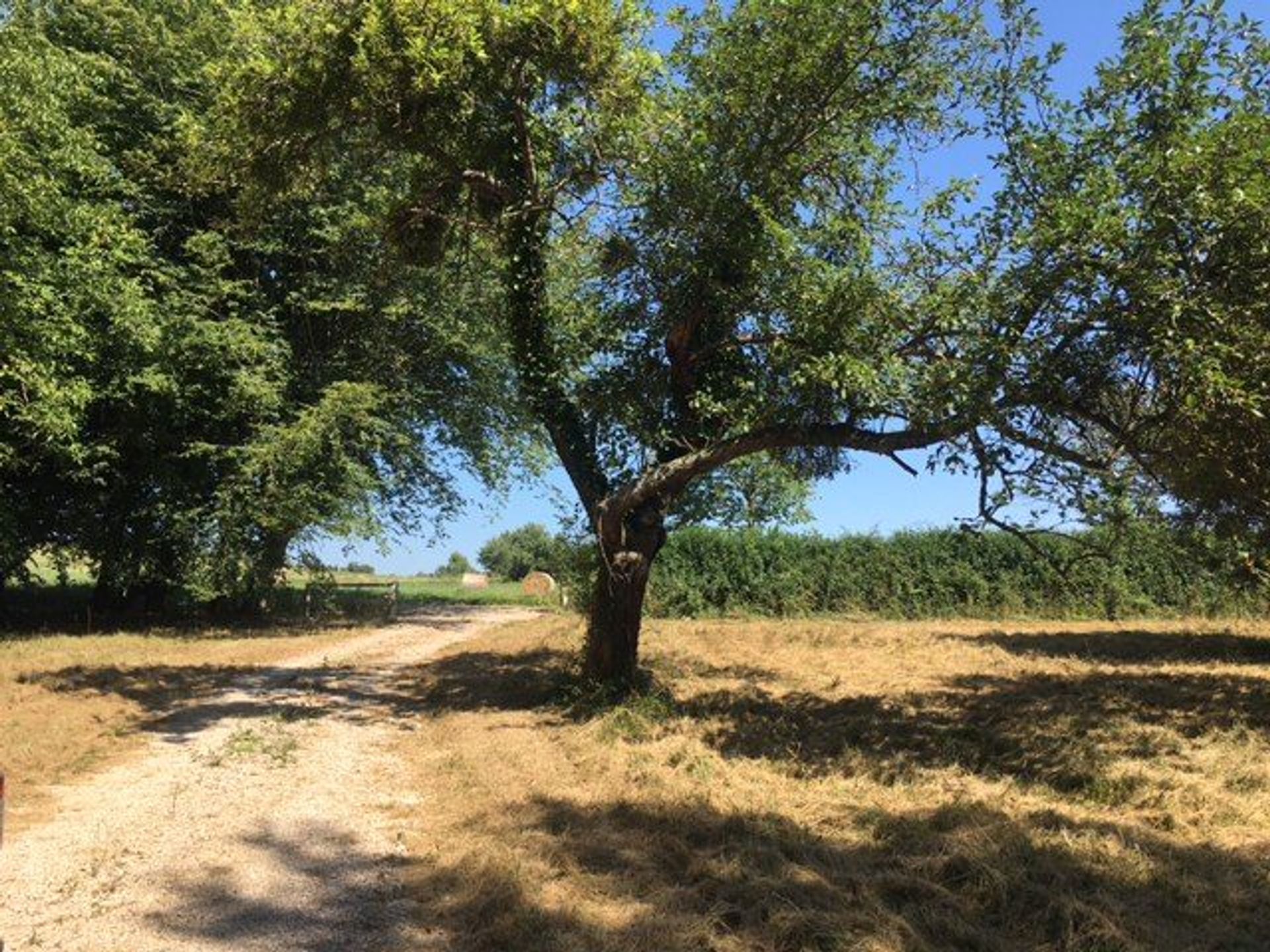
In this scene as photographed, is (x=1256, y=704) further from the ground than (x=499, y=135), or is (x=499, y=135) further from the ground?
(x=499, y=135)

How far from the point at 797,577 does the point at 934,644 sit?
33.6ft

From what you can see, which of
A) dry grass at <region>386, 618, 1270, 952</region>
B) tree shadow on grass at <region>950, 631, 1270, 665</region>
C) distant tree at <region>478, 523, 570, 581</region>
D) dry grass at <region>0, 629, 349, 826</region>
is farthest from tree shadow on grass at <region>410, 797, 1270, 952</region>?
distant tree at <region>478, 523, 570, 581</region>

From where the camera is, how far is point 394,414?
2641 centimetres

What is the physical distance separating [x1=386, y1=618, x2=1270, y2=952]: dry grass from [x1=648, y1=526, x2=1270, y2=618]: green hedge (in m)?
13.2

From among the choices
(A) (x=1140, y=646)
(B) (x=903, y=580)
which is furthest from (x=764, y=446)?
(B) (x=903, y=580)

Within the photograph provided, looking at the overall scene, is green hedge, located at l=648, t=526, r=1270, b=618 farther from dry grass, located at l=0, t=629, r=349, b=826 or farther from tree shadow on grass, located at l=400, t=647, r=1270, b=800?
tree shadow on grass, located at l=400, t=647, r=1270, b=800

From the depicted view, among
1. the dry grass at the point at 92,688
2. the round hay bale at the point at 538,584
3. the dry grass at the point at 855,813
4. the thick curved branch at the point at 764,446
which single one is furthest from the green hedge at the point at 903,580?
the thick curved branch at the point at 764,446

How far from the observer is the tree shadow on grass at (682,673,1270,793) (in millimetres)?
8844

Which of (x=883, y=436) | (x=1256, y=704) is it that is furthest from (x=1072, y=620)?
(x=883, y=436)

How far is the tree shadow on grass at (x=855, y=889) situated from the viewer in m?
4.96

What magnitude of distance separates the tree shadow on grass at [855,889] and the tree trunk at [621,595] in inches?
218

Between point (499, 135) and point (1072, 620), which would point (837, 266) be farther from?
point (1072, 620)

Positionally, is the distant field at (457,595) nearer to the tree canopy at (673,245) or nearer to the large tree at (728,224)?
the tree canopy at (673,245)

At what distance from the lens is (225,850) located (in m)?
6.51
